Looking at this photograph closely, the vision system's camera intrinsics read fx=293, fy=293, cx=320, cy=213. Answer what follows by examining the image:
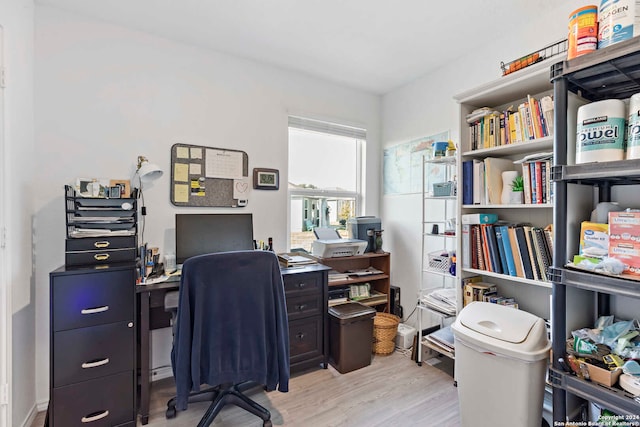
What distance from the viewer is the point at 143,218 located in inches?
88.0

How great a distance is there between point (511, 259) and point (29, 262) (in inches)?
120

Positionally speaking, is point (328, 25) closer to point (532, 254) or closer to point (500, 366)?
point (532, 254)

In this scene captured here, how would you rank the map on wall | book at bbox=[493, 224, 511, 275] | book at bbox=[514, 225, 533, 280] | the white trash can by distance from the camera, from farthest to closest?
the map on wall
book at bbox=[493, 224, 511, 275]
book at bbox=[514, 225, 533, 280]
the white trash can

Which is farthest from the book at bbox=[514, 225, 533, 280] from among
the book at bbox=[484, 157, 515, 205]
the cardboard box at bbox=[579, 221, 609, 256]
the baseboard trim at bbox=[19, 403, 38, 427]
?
the baseboard trim at bbox=[19, 403, 38, 427]

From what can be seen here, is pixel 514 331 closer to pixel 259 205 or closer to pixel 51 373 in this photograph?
pixel 259 205

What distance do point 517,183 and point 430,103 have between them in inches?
51.0

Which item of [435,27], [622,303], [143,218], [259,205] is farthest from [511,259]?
[143,218]

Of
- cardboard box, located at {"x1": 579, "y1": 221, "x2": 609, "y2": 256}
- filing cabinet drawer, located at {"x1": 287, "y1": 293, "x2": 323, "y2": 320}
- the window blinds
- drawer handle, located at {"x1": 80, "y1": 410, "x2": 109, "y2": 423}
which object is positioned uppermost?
the window blinds

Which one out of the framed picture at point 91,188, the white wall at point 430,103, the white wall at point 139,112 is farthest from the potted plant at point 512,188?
the framed picture at point 91,188

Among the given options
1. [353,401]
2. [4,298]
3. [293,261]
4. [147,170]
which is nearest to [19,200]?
[4,298]

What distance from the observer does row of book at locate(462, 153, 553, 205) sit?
5.77 feet

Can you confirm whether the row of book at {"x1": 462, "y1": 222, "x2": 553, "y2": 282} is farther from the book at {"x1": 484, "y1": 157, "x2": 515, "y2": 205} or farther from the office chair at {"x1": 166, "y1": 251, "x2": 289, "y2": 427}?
the office chair at {"x1": 166, "y1": 251, "x2": 289, "y2": 427}

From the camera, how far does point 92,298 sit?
1656mm

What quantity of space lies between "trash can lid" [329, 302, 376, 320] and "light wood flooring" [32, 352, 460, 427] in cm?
45
